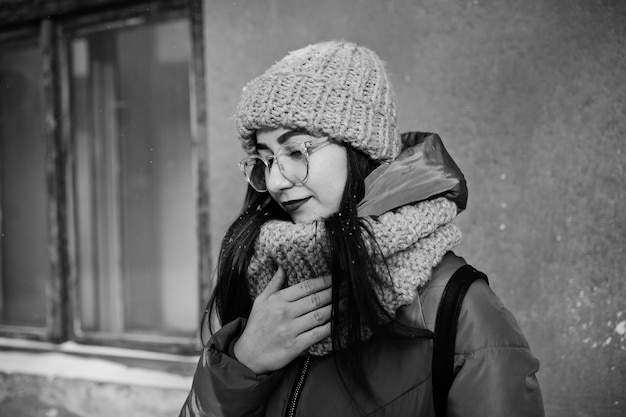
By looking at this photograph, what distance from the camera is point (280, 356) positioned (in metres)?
1.40

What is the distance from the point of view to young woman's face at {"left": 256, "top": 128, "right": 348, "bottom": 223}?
151cm

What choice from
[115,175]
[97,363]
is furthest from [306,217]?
[115,175]

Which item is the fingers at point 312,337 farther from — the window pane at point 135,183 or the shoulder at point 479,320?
the window pane at point 135,183

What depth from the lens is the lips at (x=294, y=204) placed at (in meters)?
1.53

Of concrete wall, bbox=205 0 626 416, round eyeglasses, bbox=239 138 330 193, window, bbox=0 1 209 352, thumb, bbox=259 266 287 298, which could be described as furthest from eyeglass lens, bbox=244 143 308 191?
window, bbox=0 1 209 352

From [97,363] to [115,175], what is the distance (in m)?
1.23

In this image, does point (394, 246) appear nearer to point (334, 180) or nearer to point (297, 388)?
point (334, 180)

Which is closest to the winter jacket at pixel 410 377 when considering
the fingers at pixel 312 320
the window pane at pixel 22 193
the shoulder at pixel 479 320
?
the shoulder at pixel 479 320

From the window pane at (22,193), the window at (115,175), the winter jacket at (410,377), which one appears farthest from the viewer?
the window pane at (22,193)

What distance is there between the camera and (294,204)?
5.07 ft

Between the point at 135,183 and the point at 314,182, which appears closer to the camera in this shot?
the point at 314,182

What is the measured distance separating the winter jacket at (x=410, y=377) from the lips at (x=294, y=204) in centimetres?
37

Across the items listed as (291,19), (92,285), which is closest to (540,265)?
(291,19)

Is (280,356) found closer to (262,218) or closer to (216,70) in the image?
(262,218)
